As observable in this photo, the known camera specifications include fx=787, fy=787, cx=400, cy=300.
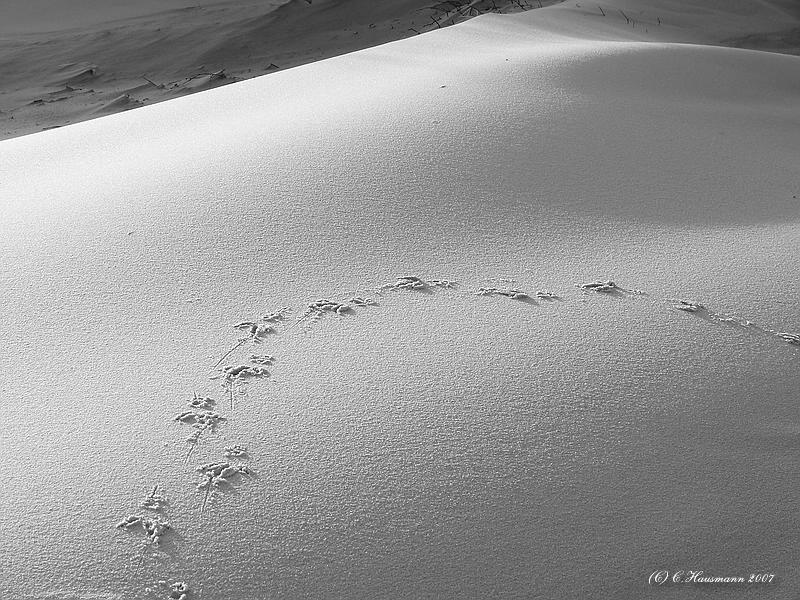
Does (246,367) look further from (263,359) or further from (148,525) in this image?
(148,525)

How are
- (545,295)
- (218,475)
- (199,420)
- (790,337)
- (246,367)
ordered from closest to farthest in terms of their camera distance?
1. (218,475)
2. (199,420)
3. (246,367)
4. (790,337)
5. (545,295)

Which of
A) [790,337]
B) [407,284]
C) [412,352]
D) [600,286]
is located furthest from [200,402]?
[790,337]

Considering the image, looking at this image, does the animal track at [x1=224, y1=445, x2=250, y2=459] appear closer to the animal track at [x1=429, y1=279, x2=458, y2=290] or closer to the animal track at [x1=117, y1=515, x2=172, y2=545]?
the animal track at [x1=117, y1=515, x2=172, y2=545]

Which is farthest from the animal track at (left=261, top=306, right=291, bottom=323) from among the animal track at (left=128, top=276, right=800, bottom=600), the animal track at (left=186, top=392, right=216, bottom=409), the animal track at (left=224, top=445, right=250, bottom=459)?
the animal track at (left=224, top=445, right=250, bottom=459)

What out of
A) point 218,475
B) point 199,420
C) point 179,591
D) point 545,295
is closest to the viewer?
point 179,591

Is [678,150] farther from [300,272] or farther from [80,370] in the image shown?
[80,370]

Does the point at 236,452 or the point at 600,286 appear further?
the point at 600,286

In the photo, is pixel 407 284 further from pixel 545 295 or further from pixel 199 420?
pixel 199 420

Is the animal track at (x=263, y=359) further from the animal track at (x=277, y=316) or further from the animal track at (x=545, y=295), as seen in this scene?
the animal track at (x=545, y=295)

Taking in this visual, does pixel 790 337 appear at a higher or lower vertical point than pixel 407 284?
lower
